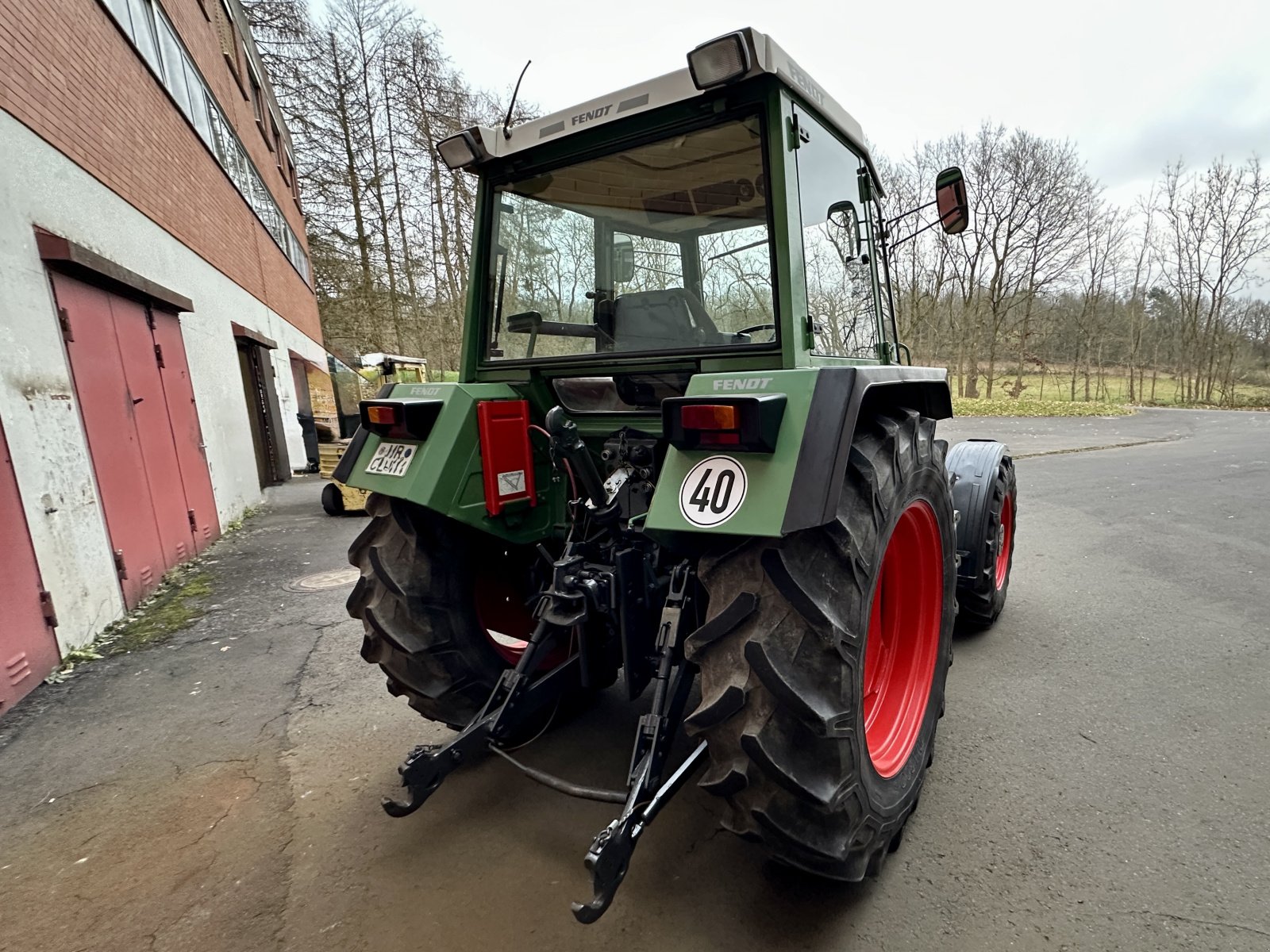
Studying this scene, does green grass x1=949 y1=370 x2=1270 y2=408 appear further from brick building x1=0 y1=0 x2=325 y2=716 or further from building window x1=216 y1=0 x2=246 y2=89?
brick building x1=0 y1=0 x2=325 y2=716

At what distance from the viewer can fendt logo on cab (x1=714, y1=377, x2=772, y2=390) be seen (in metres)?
1.64

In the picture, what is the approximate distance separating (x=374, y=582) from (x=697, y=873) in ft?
4.68

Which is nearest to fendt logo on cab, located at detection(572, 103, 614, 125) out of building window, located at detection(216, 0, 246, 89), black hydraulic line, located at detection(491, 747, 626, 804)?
black hydraulic line, located at detection(491, 747, 626, 804)

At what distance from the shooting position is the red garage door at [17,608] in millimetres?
3193

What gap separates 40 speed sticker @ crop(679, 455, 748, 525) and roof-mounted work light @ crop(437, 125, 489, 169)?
1506 mm

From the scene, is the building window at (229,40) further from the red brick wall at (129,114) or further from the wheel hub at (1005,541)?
the wheel hub at (1005,541)

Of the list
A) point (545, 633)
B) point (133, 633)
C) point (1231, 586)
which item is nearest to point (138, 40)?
point (133, 633)

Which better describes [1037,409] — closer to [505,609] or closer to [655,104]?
[505,609]

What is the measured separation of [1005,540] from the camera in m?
4.00

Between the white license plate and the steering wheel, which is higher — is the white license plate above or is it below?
below

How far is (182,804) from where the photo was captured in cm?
240

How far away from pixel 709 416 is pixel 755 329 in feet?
2.00

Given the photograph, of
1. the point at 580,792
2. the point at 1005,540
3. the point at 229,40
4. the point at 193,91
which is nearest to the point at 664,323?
the point at 580,792

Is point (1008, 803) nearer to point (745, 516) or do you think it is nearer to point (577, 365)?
point (745, 516)
